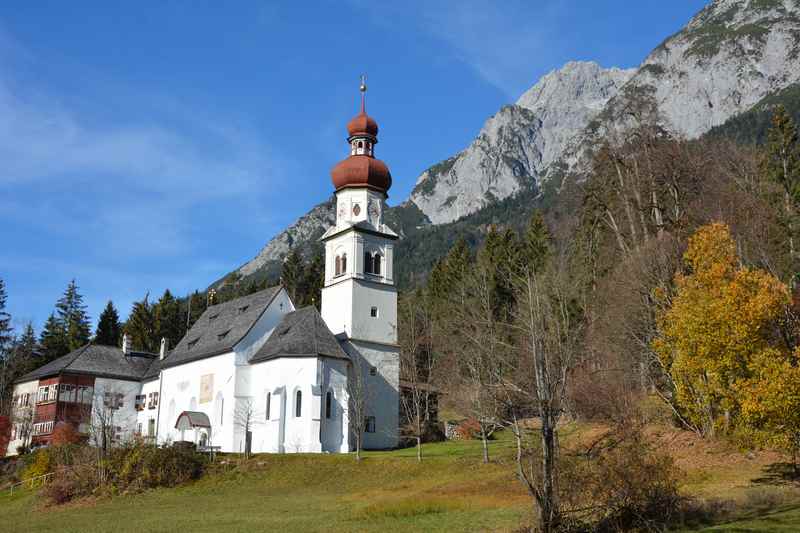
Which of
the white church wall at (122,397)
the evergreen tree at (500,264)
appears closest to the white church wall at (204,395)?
the white church wall at (122,397)

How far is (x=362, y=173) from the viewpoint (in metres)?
53.1

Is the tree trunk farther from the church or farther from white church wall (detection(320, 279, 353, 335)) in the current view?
white church wall (detection(320, 279, 353, 335))

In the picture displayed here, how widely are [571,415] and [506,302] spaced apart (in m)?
30.0

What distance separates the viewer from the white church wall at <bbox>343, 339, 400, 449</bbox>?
49844 millimetres

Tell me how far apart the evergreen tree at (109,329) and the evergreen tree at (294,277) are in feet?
60.9

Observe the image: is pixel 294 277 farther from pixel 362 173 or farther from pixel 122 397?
pixel 362 173

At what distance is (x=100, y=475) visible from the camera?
38625mm

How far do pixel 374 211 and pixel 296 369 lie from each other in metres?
12.0

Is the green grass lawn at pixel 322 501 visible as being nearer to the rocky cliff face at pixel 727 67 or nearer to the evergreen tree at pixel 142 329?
the evergreen tree at pixel 142 329

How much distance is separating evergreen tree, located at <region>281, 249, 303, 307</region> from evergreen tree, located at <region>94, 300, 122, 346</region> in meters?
18.6

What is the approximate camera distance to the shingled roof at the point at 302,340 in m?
47.8

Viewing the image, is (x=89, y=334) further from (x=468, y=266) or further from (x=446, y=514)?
(x=446, y=514)

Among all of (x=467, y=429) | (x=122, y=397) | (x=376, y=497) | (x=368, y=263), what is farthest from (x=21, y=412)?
(x=376, y=497)

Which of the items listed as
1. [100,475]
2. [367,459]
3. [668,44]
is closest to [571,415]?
[367,459]
